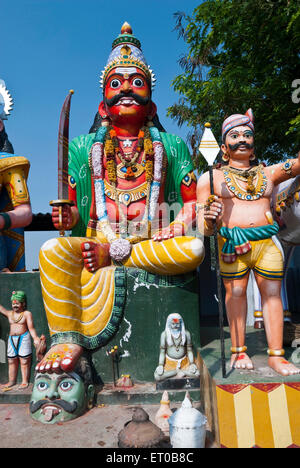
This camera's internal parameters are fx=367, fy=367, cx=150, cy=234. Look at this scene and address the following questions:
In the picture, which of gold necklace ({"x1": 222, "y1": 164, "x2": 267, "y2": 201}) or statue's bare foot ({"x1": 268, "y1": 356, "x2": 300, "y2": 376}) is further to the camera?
gold necklace ({"x1": 222, "y1": 164, "x2": 267, "y2": 201})

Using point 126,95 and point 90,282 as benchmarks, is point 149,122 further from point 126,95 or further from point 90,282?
point 90,282

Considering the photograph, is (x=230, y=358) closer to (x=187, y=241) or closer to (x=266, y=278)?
(x=266, y=278)

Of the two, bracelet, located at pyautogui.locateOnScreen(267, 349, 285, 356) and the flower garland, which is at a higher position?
the flower garland

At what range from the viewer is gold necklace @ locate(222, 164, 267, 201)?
9.45 feet

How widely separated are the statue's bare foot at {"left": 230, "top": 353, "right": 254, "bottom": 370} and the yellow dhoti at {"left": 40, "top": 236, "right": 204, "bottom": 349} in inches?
31.1

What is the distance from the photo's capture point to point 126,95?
12.8 feet

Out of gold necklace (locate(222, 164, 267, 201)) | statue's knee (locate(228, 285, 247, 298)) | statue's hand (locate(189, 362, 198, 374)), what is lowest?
statue's hand (locate(189, 362, 198, 374))

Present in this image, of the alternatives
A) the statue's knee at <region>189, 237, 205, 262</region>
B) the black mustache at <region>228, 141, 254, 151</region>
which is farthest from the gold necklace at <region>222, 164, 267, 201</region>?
the statue's knee at <region>189, 237, 205, 262</region>

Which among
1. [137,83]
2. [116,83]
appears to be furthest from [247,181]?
[116,83]

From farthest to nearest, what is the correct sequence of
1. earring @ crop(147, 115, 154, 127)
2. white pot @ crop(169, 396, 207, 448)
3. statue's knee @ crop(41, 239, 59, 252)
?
earring @ crop(147, 115, 154, 127) < statue's knee @ crop(41, 239, 59, 252) < white pot @ crop(169, 396, 207, 448)

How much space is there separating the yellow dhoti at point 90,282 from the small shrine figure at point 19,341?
12.6 inches

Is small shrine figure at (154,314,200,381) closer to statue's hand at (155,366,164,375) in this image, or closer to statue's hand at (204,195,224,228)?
statue's hand at (155,366,164,375)

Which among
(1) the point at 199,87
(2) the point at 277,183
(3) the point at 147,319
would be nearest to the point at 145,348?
(3) the point at 147,319

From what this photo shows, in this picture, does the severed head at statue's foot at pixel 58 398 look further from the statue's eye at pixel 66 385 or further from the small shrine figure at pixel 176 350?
the small shrine figure at pixel 176 350
